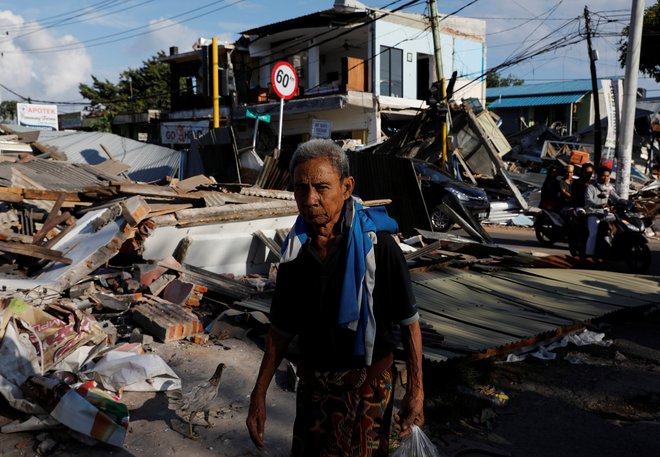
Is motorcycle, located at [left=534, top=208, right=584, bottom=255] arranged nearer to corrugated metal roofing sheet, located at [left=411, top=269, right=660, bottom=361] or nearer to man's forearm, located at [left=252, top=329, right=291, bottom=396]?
corrugated metal roofing sheet, located at [left=411, top=269, right=660, bottom=361]

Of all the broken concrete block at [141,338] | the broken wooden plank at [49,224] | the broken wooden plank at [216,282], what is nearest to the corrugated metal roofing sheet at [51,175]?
the broken wooden plank at [49,224]

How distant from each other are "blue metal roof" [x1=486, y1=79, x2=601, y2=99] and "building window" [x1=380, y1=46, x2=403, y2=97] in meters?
14.8

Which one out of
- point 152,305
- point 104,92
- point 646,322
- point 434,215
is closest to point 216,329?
point 152,305

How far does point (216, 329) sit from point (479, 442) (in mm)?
2949

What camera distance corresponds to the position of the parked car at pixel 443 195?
14906 mm

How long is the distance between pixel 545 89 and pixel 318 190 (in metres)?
41.7

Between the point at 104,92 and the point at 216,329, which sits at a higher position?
the point at 104,92

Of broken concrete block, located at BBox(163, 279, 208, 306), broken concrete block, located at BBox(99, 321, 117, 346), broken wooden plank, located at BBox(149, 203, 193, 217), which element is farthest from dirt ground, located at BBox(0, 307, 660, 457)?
broken wooden plank, located at BBox(149, 203, 193, 217)

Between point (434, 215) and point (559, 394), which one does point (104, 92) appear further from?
point (559, 394)

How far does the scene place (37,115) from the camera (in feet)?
88.3

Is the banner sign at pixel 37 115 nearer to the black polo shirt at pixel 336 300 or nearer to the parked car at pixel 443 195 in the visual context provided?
the parked car at pixel 443 195

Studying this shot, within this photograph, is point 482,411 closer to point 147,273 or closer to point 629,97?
point 147,273

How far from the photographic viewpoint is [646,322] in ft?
22.1

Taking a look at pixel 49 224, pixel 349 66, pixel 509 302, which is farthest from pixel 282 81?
pixel 349 66
